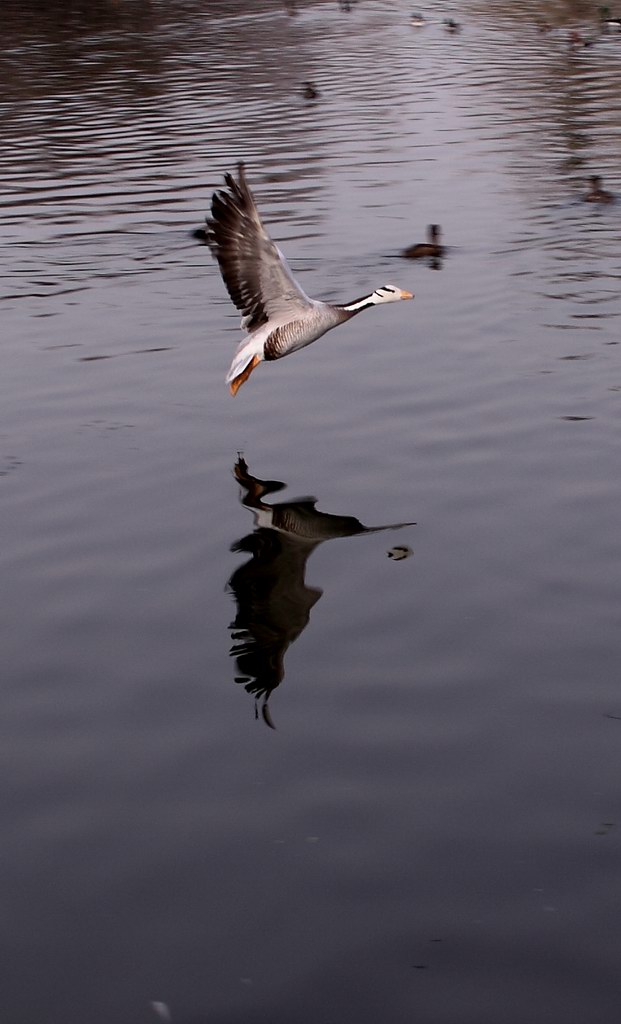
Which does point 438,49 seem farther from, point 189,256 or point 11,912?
point 11,912

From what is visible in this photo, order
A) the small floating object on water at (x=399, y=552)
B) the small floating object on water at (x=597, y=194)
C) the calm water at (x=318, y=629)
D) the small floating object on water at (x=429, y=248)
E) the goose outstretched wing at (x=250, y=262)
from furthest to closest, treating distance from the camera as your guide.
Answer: the small floating object on water at (x=597, y=194) → the small floating object on water at (x=429, y=248) → the goose outstretched wing at (x=250, y=262) → the small floating object on water at (x=399, y=552) → the calm water at (x=318, y=629)

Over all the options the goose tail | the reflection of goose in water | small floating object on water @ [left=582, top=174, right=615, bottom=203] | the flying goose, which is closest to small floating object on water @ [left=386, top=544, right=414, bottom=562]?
the reflection of goose in water

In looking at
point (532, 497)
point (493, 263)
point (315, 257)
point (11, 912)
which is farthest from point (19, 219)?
point (11, 912)

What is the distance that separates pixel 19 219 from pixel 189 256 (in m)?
4.76

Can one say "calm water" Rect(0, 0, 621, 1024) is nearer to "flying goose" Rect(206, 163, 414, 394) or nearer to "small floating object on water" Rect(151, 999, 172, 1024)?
"small floating object on water" Rect(151, 999, 172, 1024)

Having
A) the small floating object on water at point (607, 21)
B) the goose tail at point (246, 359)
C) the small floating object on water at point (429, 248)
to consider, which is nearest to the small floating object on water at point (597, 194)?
the small floating object on water at point (429, 248)

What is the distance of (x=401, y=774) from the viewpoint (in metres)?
7.95

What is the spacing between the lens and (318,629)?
393 inches

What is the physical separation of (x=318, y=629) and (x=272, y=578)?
113 cm

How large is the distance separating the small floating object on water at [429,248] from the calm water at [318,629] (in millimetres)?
430

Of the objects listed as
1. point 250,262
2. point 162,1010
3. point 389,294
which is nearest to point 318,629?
point 162,1010

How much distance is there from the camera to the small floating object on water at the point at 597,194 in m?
23.8

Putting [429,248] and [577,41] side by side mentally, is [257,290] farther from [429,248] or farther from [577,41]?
[577,41]

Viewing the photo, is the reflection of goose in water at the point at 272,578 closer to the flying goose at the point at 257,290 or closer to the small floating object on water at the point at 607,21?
the flying goose at the point at 257,290
